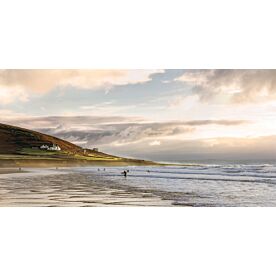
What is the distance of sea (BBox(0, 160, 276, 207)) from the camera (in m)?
4.07

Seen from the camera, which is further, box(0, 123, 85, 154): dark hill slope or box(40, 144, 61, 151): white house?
box(40, 144, 61, 151): white house

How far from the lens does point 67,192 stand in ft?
13.5

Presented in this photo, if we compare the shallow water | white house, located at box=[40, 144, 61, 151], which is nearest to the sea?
the shallow water

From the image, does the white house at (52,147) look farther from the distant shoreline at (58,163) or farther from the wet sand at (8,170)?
the wet sand at (8,170)

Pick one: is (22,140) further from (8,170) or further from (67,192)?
(67,192)

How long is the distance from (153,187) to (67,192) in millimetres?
710

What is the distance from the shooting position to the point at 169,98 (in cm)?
412

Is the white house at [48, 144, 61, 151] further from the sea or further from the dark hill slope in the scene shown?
the sea

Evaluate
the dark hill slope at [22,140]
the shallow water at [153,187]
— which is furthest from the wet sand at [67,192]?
the dark hill slope at [22,140]

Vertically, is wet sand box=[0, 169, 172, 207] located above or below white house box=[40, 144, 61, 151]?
below

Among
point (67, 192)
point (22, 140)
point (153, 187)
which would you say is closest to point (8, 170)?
point (22, 140)

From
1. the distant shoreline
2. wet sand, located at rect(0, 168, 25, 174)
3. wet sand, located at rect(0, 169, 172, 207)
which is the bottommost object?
wet sand, located at rect(0, 169, 172, 207)
